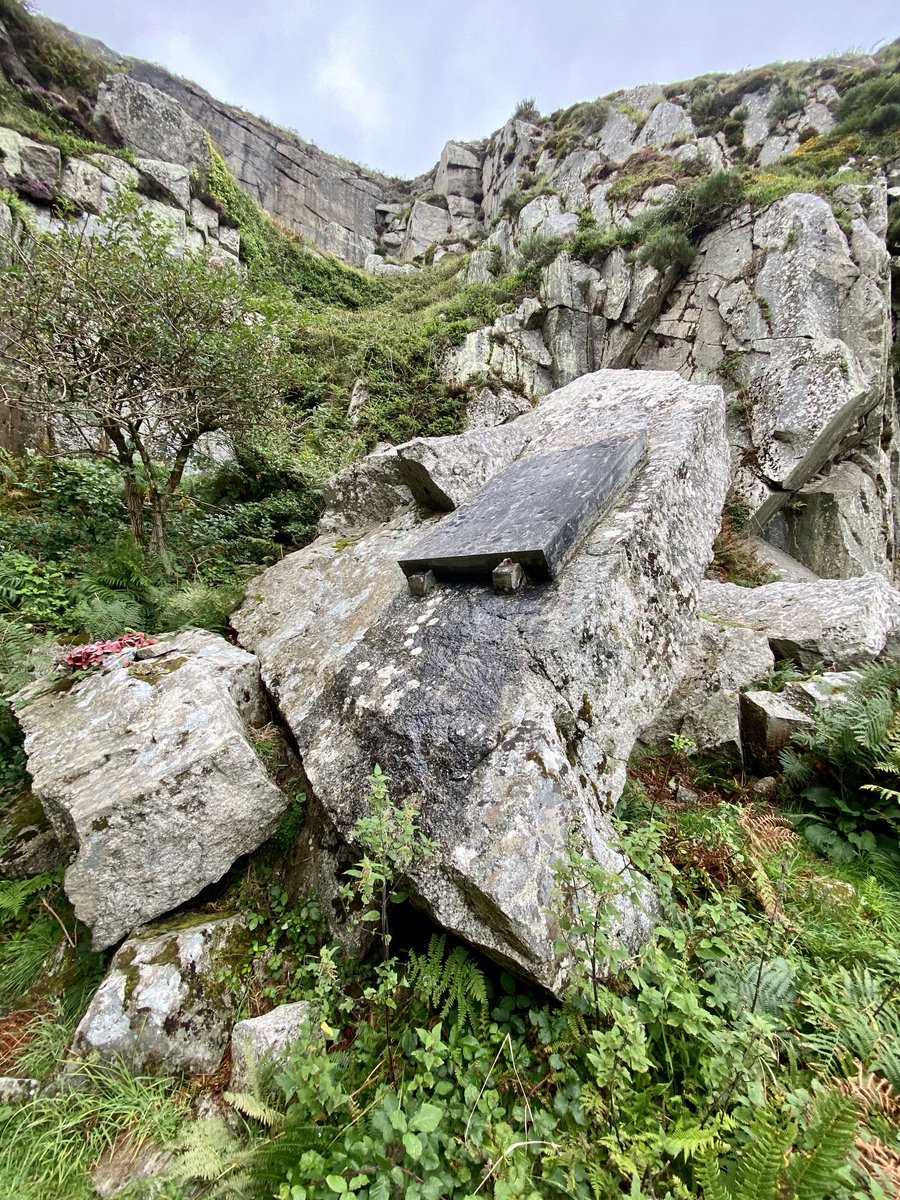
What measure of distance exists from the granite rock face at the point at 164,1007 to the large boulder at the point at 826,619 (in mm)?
4330

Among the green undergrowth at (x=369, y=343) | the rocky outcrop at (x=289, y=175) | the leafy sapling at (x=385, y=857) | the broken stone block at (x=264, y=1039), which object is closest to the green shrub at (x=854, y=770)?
the leafy sapling at (x=385, y=857)

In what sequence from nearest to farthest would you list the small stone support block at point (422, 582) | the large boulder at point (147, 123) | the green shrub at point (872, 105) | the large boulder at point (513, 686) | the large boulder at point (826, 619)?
the large boulder at point (513, 686), the small stone support block at point (422, 582), the large boulder at point (826, 619), the green shrub at point (872, 105), the large boulder at point (147, 123)

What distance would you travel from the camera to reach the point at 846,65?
1622 cm

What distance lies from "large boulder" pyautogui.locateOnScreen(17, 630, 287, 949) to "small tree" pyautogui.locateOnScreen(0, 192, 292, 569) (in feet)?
8.35

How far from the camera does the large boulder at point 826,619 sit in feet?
11.8

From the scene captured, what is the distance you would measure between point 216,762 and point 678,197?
1515 cm

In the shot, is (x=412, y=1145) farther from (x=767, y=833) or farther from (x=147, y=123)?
(x=147, y=123)

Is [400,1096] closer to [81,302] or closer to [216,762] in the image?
[216,762]

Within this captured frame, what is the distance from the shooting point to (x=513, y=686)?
2311mm

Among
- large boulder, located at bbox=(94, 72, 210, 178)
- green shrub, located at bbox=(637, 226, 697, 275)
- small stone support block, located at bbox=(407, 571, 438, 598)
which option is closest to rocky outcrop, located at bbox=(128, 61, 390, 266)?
large boulder, located at bbox=(94, 72, 210, 178)

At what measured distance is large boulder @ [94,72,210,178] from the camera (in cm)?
1580

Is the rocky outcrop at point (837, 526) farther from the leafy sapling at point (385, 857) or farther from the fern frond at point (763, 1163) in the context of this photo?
the leafy sapling at point (385, 857)

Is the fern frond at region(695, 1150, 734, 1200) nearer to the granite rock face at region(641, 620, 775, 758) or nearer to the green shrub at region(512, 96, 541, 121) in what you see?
the granite rock face at region(641, 620, 775, 758)

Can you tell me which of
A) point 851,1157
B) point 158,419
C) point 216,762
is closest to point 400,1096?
point 851,1157
